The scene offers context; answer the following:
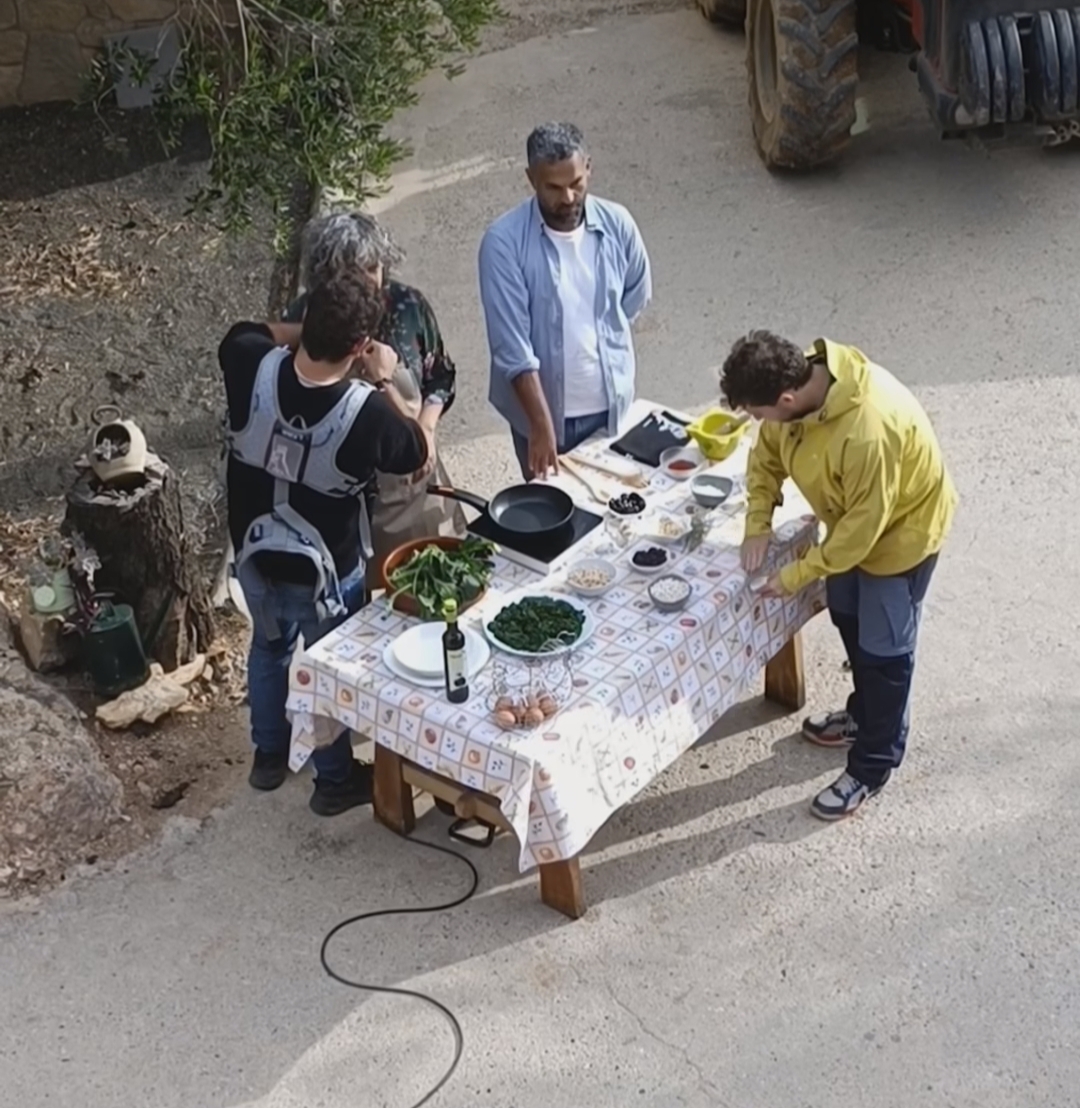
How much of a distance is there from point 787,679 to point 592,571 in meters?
1.00

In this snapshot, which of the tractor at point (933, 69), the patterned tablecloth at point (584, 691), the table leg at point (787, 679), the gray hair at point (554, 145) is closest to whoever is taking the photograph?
the patterned tablecloth at point (584, 691)

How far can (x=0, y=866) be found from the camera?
17.2 ft

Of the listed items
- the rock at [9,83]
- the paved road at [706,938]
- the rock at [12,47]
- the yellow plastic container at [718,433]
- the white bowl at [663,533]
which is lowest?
the paved road at [706,938]

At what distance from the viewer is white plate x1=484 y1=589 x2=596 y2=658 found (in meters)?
Result: 4.72

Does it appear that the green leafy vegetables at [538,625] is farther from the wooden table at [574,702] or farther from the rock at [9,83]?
the rock at [9,83]

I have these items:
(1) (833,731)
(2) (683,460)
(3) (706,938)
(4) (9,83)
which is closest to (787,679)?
(1) (833,731)

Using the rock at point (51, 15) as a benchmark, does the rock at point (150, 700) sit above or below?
below

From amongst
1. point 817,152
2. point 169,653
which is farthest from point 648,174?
point 169,653

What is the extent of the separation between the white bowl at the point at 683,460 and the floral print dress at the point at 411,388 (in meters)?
0.74

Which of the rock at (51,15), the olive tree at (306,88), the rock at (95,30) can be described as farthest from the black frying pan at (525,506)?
the rock at (51,15)

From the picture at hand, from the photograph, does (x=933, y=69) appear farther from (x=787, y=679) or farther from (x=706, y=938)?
(x=706, y=938)

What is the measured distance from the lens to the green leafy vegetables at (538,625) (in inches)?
187

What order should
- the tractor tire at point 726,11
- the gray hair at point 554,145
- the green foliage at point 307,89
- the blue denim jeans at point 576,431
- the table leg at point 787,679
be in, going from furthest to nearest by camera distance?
the tractor tire at point 726,11 → the green foliage at point 307,89 → the blue denim jeans at point 576,431 → the table leg at point 787,679 → the gray hair at point 554,145

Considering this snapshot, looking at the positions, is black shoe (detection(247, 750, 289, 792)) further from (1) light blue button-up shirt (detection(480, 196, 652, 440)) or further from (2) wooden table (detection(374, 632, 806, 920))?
(1) light blue button-up shirt (detection(480, 196, 652, 440))
